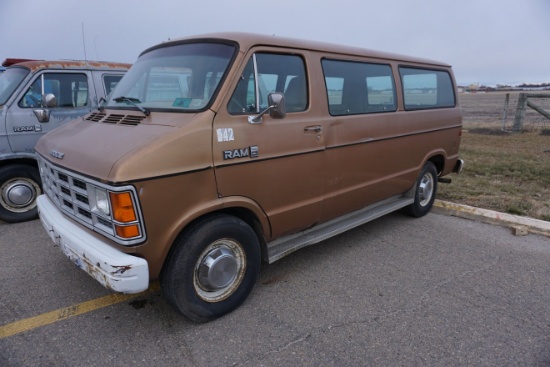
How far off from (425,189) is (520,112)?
801cm

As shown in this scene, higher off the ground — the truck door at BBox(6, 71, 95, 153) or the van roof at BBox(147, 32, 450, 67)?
the van roof at BBox(147, 32, 450, 67)

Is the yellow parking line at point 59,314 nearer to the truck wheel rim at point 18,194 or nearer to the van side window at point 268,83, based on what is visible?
the van side window at point 268,83

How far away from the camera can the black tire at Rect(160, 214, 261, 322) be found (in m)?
2.77

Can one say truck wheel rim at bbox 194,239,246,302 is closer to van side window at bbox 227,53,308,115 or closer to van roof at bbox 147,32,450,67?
van side window at bbox 227,53,308,115

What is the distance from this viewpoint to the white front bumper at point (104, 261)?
248cm

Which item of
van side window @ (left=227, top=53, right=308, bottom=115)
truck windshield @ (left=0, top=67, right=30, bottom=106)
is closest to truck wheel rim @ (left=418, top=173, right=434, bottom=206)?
van side window @ (left=227, top=53, right=308, bottom=115)

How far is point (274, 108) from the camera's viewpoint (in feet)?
9.78

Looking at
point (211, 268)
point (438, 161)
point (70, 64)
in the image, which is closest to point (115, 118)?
point (211, 268)

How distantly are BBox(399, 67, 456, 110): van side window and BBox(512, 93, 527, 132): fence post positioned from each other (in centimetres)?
708

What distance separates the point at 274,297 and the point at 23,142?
4076 mm

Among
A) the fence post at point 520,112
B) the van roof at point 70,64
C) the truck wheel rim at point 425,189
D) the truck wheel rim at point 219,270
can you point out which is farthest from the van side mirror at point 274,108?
the fence post at point 520,112

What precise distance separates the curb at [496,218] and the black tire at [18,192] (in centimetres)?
571

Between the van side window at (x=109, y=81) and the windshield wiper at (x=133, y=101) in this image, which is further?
the van side window at (x=109, y=81)

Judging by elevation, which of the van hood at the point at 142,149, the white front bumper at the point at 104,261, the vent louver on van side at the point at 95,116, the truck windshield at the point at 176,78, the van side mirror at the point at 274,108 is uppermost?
the truck windshield at the point at 176,78
